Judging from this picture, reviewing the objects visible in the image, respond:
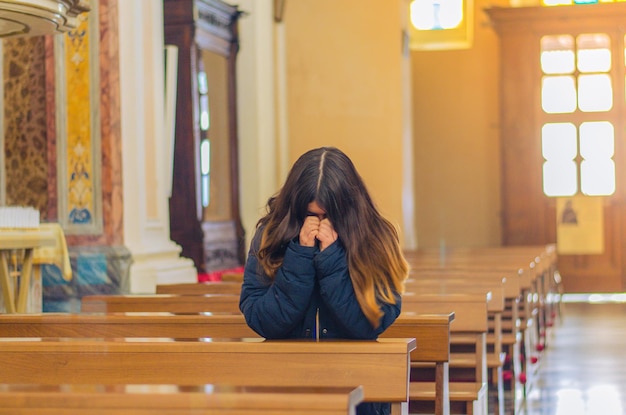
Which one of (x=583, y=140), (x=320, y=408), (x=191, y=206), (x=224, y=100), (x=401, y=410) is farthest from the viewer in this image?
(x=583, y=140)

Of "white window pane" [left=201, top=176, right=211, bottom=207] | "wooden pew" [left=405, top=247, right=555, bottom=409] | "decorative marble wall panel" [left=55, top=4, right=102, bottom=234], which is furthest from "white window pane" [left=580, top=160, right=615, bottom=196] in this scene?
"decorative marble wall panel" [left=55, top=4, right=102, bottom=234]

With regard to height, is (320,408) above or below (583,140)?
below

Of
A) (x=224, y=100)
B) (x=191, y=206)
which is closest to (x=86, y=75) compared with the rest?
(x=191, y=206)

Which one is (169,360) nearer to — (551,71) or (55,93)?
(55,93)

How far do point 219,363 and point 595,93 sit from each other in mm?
13407

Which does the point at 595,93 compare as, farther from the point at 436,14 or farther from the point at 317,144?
the point at 317,144

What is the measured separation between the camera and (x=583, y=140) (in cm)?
1564

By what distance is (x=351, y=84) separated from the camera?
1348cm

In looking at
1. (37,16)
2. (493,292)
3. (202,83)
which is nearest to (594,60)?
(202,83)

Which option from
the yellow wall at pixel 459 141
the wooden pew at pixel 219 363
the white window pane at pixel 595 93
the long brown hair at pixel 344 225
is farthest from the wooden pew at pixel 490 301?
the yellow wall at pixel 459 141

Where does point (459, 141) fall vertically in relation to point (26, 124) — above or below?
above

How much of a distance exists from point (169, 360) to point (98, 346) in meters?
0.23

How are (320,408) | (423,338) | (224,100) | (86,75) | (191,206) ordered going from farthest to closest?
(224,100) → (191,206) → (86,75) → (423,338) → (320,408)

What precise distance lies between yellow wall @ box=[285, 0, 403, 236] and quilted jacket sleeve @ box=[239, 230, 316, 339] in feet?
33.0
